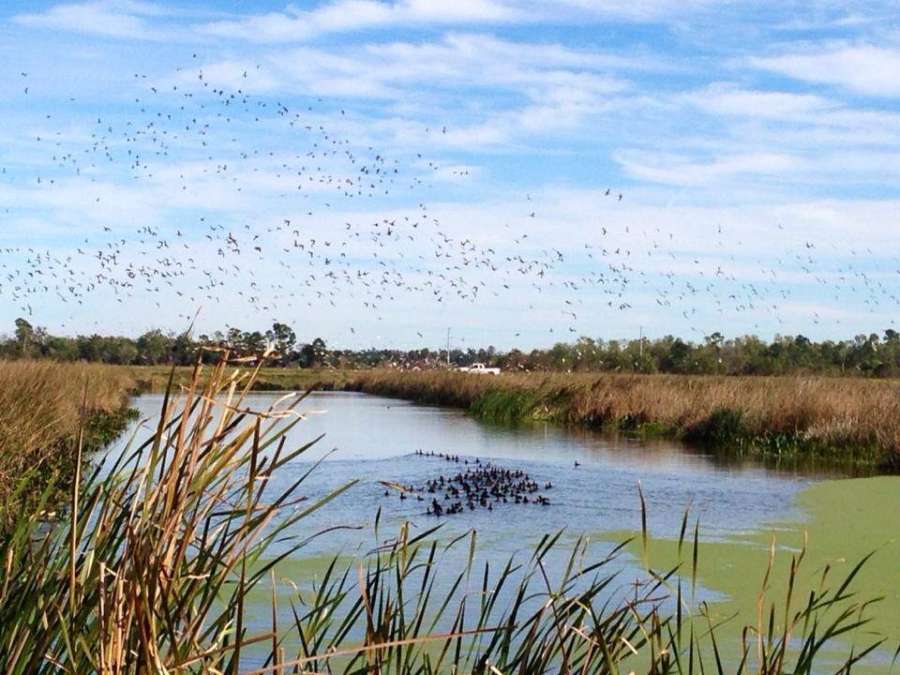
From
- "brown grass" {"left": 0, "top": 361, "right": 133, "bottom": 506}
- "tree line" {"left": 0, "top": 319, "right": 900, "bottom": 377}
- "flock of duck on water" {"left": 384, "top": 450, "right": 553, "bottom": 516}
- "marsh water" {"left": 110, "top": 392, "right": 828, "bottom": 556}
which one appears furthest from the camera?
"tree line" {"left": 0, "top": 319, "right": 900, "bottom": 377}

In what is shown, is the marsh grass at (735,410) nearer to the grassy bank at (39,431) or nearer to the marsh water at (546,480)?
the marsh water at (546,480)

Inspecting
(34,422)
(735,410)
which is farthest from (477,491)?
(735,410)

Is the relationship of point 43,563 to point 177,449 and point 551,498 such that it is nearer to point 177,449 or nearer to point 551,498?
point 177,449

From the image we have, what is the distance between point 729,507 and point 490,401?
2206cm

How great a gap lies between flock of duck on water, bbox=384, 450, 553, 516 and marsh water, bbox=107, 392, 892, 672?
0.12 metres

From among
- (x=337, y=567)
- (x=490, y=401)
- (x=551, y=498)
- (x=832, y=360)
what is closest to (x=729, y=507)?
(x=551, y=498)

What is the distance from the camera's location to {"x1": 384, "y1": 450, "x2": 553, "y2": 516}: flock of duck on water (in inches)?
489

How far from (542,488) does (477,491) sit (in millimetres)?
1198

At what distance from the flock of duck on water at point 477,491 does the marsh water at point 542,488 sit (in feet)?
0.40

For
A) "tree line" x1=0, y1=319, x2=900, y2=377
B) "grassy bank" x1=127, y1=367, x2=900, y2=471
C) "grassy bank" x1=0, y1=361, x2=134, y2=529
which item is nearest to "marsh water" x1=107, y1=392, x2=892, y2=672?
"grassy bank" x1=0, y1=361, x2=134, y2=529

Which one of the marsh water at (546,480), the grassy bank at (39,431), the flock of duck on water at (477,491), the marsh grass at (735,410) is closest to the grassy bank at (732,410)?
the marsh grass at (735,410)

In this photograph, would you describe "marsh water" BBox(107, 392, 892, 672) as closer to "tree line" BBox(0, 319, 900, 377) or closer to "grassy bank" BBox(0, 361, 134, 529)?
"grassy bank" BBox(0, 361, 134, 529)

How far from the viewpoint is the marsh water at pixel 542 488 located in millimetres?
9938

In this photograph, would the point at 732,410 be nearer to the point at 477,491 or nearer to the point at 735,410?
the point at 735,410
